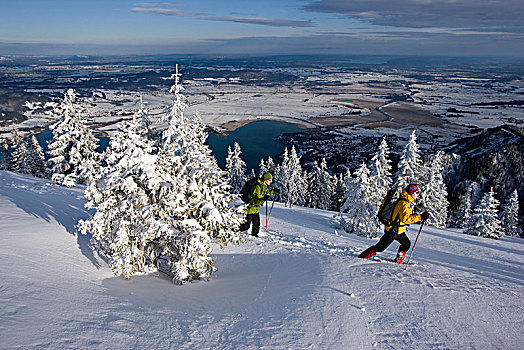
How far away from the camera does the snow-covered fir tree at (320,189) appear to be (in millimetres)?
46188

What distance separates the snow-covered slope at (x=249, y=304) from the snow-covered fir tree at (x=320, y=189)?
3706cm

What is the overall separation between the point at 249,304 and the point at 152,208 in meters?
3.05

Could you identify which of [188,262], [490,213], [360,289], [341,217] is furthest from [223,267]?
[490,213]

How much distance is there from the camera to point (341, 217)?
62.7 feet

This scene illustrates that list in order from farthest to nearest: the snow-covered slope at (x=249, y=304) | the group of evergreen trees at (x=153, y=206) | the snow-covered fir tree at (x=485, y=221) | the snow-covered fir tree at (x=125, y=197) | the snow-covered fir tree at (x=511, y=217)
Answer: the snow-covered fir tree at (x=511, y=217)
the snow-covered fir tree at (x=485, y=221)
the group of evergreen trees at (x=153, y=206)
the snow-covered fir tree at (x=125, y=197)
the snow-covered slope at (x=249, y=304)

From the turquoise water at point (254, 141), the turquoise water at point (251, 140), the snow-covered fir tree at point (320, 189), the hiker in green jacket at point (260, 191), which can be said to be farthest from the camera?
the turquoise water at point (254, 141)

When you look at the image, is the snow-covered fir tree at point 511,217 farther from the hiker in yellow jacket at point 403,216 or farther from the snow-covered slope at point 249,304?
the hiker in yellow jacket at point 403,216

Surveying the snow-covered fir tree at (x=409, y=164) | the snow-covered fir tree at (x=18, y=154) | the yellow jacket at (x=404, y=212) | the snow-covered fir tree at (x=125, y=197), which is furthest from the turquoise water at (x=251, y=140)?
the snow-covered fir tree at (x=125, y=197)

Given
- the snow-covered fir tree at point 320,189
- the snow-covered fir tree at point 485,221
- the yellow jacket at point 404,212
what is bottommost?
the snow-covered fir tree at point 320,189

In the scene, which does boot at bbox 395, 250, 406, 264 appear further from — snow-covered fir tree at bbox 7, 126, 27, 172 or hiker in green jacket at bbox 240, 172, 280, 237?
snow-covered fir tree at bbox 7, 126, 27, 172

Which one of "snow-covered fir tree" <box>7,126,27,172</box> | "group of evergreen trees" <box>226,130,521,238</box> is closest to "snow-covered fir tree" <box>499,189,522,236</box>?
"group of evergreen trees" <box>226,130,521,238</box>

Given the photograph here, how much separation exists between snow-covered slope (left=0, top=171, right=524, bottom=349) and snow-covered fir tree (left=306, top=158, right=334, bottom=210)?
122 feet

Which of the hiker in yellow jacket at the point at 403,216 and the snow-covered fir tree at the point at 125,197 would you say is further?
the hiker in yellow jacket at the point at 403,216

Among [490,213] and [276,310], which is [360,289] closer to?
[276,310]
